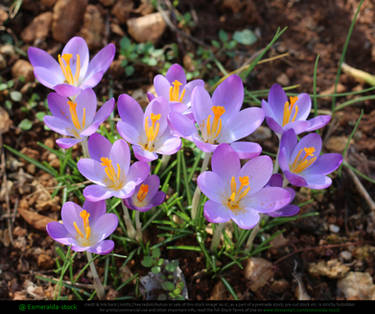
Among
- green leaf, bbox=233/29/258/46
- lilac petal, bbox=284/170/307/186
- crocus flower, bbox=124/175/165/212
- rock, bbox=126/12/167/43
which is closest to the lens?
lilac petal, bbox=284/170/307/186

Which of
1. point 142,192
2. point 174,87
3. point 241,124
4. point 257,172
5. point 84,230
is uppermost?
point 174,87

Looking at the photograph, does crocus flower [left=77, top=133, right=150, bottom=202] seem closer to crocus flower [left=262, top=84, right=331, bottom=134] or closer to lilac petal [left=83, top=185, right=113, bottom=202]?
lilac petal [left=83, top=185, right=113, bottom=202]

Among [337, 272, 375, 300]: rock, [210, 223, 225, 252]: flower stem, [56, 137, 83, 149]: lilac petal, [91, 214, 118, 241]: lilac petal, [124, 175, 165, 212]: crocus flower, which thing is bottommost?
[337, 272, 375, 300]: rock

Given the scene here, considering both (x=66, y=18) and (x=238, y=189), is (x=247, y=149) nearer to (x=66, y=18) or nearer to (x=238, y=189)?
(x=238, y=189)

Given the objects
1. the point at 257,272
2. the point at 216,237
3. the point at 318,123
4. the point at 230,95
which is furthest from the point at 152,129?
the point at 257,272

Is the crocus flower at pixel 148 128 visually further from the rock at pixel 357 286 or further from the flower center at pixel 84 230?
the rock at pixel 357 286

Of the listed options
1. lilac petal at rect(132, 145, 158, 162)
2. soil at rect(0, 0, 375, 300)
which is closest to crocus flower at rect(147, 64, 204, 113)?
lilac petal at rect(132, 145, 158, 162)

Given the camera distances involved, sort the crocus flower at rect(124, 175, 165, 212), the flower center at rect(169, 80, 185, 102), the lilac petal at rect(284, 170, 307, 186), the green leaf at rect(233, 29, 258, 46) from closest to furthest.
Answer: the lilac petal at rect(284, 170, 307, 186), the crocus flower at rect(124, 175, 165, 212), the flower center at rect(169, 80, 185, 102), the green leaf at rect(233, 29, 258, 46)
